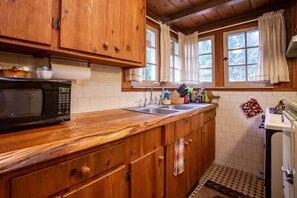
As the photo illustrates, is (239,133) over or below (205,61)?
below

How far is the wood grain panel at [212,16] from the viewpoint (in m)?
2.26

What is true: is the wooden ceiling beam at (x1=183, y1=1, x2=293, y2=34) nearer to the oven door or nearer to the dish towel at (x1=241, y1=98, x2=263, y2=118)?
the dish towel at (x1=241, y1=98, x2=263, y2=118)

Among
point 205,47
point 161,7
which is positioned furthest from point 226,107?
point 161,7

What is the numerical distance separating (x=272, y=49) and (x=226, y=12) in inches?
30.8

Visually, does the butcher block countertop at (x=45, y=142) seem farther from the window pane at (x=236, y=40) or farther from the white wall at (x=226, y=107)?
the window pane at (x=236, y=40)

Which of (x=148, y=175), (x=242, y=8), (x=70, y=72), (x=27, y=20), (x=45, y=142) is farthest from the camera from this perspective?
(x=242, y=8)

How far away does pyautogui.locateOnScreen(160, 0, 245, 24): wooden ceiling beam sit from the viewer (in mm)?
1857

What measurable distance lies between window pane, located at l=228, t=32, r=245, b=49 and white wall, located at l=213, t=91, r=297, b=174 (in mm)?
706

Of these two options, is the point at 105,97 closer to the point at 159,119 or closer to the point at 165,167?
the point at 159,119

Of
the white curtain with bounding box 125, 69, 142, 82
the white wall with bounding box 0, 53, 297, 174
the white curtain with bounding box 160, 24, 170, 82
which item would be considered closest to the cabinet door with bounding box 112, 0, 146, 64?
the white curtain with bounding box 125, 69, 142, 82

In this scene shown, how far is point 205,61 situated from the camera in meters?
2.69

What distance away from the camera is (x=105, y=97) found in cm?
160

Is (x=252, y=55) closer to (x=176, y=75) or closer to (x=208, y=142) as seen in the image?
(x=176, y=75)

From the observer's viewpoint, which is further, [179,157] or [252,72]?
[252,72]
